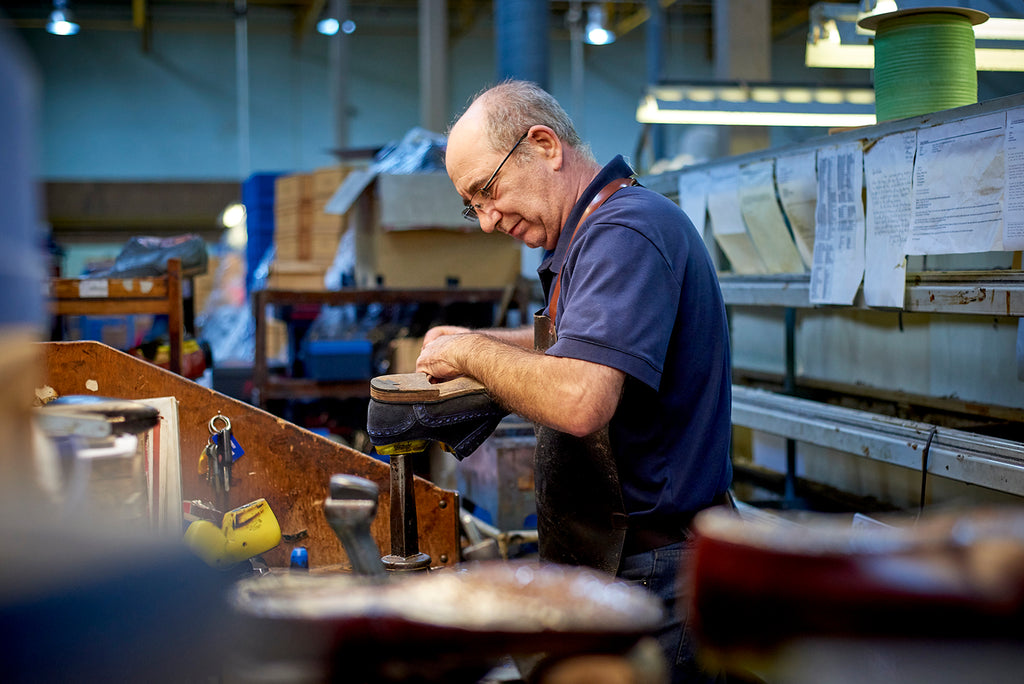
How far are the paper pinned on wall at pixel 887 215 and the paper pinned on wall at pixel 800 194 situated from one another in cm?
24

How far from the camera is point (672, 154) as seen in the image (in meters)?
11.9

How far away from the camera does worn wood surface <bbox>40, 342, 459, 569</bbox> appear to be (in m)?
1.66

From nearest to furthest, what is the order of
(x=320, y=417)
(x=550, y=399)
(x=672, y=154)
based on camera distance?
1. (x=550, y=399)
2. (x=320, y=417)
3. (x=672, y=154)

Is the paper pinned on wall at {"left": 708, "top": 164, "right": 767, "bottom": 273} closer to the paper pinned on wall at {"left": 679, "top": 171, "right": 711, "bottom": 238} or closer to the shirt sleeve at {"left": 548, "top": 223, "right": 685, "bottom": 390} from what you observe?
the paper pinned on wall at {"left": 679, "top": 171, "right": 711, "bottom": 238}

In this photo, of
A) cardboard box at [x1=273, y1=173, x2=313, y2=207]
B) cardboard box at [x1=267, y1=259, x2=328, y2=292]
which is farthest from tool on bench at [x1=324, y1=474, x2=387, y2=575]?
cardboard box at [x1=273, y1=173, x2=313, y2=207]

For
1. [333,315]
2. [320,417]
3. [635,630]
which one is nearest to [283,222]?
[333,315]

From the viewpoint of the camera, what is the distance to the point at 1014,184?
1708 mm

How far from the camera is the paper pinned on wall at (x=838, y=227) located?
2.16 m

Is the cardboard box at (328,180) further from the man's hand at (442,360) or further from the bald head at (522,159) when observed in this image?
the man's hand at (442,360)

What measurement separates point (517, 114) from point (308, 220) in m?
3.97

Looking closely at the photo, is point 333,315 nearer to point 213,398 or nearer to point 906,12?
point 213,398

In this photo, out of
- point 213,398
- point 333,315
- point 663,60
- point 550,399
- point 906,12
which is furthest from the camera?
point 663,60

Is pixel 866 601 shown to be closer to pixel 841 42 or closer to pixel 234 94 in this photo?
pixel 841 42

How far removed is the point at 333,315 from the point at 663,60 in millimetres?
7501
